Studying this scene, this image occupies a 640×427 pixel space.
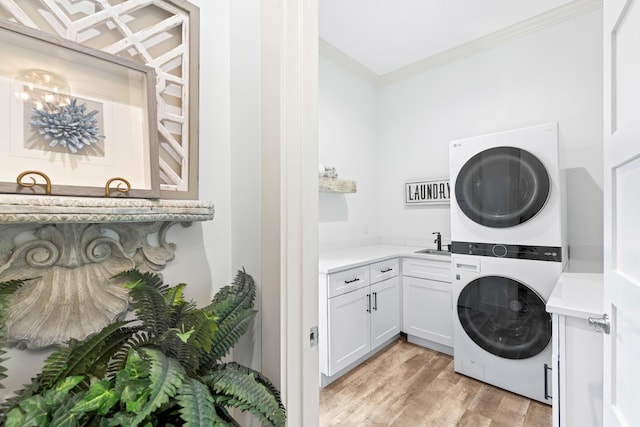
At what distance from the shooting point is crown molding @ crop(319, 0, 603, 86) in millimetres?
2348

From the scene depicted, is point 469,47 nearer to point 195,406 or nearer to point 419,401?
point 419,401

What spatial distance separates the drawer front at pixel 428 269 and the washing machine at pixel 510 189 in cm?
34

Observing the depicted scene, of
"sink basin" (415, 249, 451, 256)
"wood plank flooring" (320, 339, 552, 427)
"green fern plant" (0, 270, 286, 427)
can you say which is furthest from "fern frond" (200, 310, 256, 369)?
"sink basin" (415, 249, 451, 256)

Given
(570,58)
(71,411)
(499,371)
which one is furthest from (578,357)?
(570,58)

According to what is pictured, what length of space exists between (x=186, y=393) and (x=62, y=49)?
0.75m

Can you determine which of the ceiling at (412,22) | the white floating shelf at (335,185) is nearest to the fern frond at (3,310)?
the white floating shelf at (335,185)

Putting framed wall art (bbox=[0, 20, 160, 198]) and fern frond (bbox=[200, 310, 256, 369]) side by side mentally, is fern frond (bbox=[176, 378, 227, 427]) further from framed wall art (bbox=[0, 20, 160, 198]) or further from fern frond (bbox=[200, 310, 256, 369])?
framed wall art (bbox=[0, 20, 160, 198])

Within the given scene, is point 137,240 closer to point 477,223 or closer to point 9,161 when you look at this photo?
point 9,161

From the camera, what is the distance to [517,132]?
6.62ft

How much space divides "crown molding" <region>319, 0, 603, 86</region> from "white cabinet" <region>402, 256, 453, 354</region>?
2.09m

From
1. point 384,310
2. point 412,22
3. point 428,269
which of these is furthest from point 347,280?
point 412,22

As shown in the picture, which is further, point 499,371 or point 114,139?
point 499,371

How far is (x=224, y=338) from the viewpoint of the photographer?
2.19 feet

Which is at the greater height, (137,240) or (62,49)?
(62,49)
